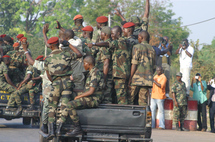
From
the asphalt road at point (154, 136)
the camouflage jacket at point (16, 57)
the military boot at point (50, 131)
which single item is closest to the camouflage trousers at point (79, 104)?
the military boot at point (50, 131)

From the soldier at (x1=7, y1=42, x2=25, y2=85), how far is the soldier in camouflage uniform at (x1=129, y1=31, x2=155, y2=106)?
16.3ft

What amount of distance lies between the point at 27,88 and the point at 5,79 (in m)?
0.74

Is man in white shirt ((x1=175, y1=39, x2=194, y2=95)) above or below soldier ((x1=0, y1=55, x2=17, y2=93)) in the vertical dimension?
above

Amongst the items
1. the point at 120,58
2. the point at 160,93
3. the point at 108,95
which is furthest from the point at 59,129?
the point at 160,93

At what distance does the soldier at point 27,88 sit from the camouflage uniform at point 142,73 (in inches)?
173

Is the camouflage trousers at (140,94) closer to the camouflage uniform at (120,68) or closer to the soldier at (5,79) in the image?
the camouflage uniform at (120,68)

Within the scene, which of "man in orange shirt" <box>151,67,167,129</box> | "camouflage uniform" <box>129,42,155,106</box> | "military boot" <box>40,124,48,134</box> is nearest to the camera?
"military boot" <box>40,124,48,134</box>

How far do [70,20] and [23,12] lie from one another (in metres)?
6.83

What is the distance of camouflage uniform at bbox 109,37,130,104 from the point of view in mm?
8922

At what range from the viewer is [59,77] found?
826 cm

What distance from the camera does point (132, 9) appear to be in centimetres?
4334

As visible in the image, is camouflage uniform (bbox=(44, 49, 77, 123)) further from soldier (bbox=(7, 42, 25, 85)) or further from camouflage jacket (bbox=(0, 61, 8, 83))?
soldier (bbox=(7, 42, 25, 85))

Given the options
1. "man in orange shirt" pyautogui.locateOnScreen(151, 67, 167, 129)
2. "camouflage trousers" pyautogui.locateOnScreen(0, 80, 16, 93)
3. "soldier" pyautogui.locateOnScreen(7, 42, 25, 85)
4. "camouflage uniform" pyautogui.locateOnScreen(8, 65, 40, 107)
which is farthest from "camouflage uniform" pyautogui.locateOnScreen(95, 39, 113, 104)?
"man in orange shirt" pyautogui.locateOnScreen(151, 67, 167, 129)

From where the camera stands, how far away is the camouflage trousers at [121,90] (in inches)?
351
